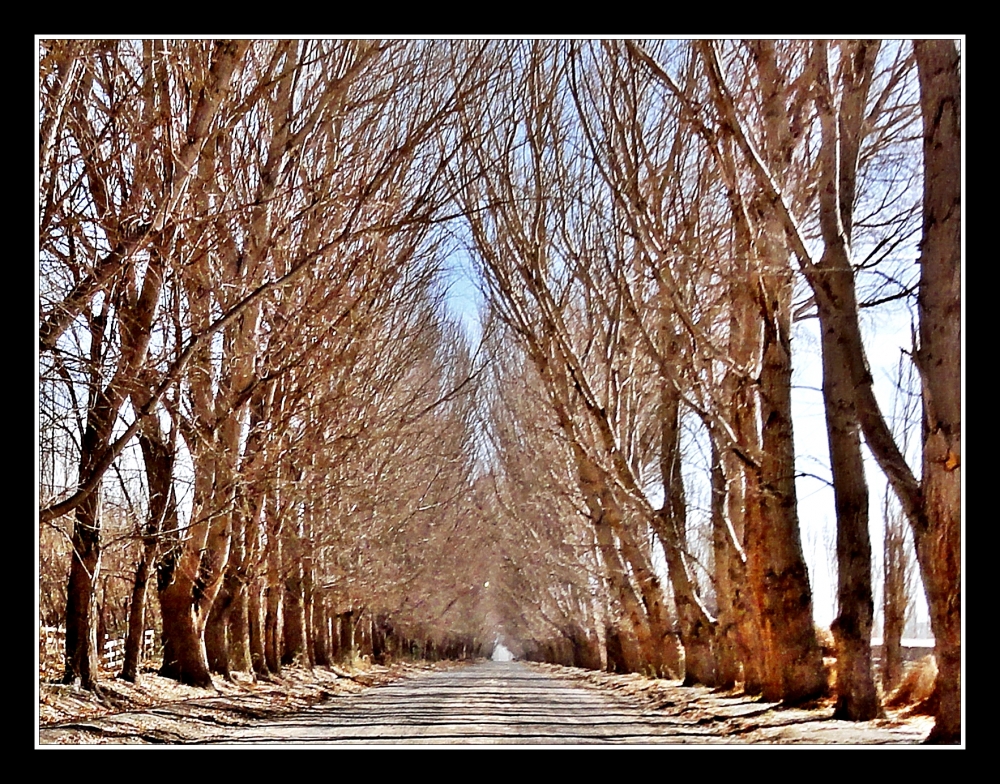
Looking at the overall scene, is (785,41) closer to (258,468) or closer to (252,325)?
(252,325)

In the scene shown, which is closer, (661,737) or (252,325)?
(661,737)

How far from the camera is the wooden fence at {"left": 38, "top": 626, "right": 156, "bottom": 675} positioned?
6750mm

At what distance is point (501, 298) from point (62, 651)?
5552 mm

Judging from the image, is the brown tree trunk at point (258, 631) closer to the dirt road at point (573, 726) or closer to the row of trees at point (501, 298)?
the row of trees at point (501, 298)

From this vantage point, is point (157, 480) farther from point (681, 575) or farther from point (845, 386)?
point (681, 575)

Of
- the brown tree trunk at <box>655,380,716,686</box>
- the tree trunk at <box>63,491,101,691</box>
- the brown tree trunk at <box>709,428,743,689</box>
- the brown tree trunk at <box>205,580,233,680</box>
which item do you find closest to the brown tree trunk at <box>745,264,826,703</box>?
the brown tree trunk at <box>709,428,743,689</box>

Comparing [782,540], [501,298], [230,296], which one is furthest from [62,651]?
[782,540]

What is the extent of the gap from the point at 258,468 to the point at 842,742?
17.0 ft

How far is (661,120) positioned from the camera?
946 cm

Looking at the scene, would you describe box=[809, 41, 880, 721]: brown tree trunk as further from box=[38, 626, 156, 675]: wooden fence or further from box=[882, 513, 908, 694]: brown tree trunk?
box=[38, 626, 156, 675]: wooden fence

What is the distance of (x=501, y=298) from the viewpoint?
11336mm

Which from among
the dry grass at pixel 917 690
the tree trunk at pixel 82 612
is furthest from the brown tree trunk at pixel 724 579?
the tree trunk at pixel 82 612

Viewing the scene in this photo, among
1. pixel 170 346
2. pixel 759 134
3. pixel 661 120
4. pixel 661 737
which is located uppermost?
pixel 661 120

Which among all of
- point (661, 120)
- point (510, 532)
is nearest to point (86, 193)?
point (661, 120)
